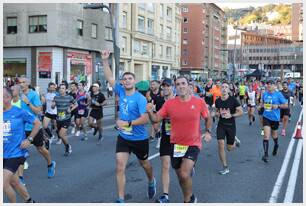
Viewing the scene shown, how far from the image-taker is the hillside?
153000mm

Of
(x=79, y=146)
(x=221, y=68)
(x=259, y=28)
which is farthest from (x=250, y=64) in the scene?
(x=79, y=146)

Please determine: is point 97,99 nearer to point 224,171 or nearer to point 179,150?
point 224,171

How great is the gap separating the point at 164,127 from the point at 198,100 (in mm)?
987

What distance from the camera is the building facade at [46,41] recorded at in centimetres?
3475

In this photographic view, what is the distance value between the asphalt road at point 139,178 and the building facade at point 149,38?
34812 millimetres

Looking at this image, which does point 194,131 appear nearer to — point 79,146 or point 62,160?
point 62,160

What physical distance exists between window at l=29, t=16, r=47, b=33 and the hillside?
117445 mm

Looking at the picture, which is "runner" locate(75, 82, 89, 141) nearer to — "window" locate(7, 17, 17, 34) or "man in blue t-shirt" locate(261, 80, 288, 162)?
"man in blue t-shirt" locate(261, 80, 288, 162)

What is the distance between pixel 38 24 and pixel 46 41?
168 cm

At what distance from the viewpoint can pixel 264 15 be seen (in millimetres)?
171500

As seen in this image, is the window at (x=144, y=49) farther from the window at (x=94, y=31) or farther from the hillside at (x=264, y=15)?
the hillside at (x=264, y=15)

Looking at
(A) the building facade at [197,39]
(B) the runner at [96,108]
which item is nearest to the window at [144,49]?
(A) the building facade at [197,39]

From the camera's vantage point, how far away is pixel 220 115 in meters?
8.55

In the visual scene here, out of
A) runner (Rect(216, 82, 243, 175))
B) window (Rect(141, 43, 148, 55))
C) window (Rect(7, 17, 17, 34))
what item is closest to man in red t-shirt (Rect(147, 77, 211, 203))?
runner (Rect(216, 82, 243, 175))
